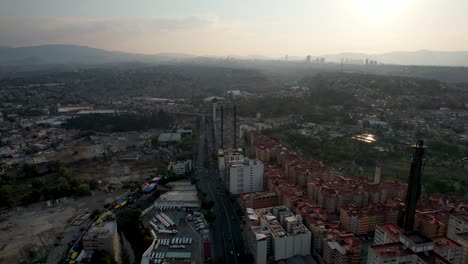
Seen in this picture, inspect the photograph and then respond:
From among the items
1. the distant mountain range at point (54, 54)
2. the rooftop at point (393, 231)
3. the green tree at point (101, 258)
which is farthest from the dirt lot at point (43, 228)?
the distant mountain range at point (54, 54)

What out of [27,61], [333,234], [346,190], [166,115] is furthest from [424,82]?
[27,61]

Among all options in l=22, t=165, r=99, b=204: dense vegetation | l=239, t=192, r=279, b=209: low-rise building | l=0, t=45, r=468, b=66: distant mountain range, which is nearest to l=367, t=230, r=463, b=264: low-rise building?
l=239, t=192, r=279, b=209: low-rise building

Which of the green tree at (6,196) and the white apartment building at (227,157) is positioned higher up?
the white apartment building at (227,157)

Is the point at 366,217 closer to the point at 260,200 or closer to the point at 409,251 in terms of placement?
the point at 409,251

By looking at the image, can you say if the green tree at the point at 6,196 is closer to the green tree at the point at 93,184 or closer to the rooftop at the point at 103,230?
the green tree at the point at 93,184

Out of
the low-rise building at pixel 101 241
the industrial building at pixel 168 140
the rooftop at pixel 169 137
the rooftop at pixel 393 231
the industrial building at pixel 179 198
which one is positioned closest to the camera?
the rooftop at pixel 393 231

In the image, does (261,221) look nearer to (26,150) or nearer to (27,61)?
(26,150)

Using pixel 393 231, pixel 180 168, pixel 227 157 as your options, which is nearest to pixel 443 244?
pixel 393 231

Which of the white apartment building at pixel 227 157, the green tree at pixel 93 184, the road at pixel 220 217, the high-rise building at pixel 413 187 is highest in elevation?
the high-rise building at pixel 413 187
